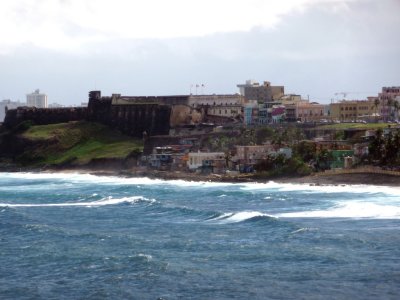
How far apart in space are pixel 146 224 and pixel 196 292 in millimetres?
18755

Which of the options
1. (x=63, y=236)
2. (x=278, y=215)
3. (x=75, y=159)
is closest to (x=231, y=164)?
(x=75, y=159)

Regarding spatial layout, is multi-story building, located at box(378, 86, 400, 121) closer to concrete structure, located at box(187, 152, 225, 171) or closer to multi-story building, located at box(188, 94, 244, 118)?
multi-story building, located at box(188, 94, 244, 118)

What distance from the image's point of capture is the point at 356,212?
51.6m

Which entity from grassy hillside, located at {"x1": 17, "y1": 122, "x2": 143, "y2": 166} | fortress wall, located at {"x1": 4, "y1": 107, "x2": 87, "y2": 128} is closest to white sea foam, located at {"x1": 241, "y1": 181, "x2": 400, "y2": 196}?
grassy hillside, located at {"x1": 17, "y1": 122, "x2": 143, "y2": 166}

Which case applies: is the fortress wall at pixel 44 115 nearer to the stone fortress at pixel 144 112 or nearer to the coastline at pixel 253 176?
the stone fortress at pixel 144 112

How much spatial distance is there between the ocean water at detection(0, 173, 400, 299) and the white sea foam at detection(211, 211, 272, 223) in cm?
8

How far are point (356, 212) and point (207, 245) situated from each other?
42.0 feet

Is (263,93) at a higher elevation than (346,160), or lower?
higher

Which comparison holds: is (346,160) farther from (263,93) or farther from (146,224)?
(263,93)

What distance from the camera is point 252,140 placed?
9319 cm

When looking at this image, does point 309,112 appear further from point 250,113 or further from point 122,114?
point 122,114

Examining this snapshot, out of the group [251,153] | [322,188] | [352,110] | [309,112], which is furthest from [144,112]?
[322,188]

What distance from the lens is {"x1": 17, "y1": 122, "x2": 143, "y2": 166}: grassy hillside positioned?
104625 millimetres

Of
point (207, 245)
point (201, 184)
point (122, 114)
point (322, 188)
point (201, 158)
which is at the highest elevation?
point (122, 114)
